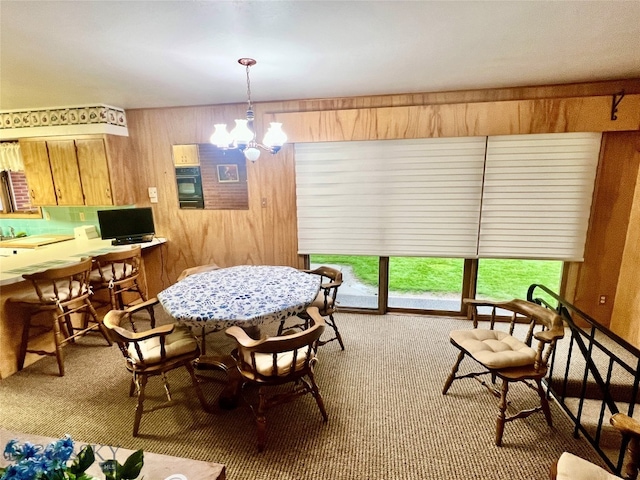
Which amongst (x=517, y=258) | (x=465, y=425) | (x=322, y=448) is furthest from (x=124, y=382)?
(x=517, y=258)

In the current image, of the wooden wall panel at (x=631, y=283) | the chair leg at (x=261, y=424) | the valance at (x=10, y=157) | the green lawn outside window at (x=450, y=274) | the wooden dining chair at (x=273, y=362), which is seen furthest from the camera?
the valance at (x=10, y=157)

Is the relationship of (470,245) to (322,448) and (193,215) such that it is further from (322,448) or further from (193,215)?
(193,215)

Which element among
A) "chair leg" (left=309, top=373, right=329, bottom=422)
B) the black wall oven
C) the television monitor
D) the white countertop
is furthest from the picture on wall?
"chair leg" (left=309, top=373, right=329, bottom=422)

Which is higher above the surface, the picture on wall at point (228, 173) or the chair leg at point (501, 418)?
the picture on wall at point (228, 173)

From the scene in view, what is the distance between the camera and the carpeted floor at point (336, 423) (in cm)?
182

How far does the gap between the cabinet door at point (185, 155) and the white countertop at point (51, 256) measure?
40.5 inches

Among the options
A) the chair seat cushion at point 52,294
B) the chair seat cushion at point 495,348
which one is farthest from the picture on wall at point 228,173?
the chair seat cushion at point 495,348

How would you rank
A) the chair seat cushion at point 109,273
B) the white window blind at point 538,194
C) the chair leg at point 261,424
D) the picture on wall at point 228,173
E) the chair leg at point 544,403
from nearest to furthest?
1. the chair leg at point 261,424
2. the chair leg at point 544,403
3. the white window blind at point 538,194
4. the chair seat cushion at point 109,273
5. the picture on wall at point 228,173

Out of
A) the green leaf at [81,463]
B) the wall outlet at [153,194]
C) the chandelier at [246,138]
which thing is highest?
the chandelier at [246,138]

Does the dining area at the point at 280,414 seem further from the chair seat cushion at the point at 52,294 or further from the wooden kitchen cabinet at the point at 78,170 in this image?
the wooden kitchen cabinet at the point at 78,170

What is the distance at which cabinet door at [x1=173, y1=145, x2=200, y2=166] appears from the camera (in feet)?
12.5

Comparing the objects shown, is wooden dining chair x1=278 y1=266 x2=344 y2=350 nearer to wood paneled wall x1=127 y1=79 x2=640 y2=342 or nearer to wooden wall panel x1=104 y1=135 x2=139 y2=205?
wood paneled wall x1=127 y1=79 x2=640 y2=342

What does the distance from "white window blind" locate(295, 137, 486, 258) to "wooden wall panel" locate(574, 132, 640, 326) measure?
1.09m

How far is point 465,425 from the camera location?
2090 millimetres
